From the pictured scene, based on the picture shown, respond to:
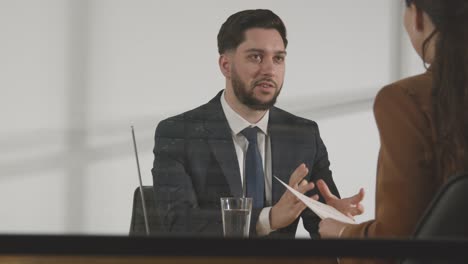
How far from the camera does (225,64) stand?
441cm

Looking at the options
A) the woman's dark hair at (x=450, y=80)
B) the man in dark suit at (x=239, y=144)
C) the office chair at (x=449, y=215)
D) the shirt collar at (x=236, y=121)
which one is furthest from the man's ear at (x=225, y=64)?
the office chair at (x=449, y=215)

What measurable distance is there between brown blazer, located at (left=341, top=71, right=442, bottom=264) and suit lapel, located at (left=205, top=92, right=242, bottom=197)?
2.96 meters

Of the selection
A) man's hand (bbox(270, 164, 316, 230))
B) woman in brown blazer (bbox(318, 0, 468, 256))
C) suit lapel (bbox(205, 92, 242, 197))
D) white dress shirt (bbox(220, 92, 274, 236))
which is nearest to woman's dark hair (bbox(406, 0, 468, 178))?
woman in brown blazer (bbox(318, 0, 468, 256))

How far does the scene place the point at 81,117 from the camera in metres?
4.47

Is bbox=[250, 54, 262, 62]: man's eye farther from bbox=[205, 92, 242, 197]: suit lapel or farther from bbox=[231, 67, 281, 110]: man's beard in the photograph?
bbox=[205, 92, 242, 197]: suit lapel

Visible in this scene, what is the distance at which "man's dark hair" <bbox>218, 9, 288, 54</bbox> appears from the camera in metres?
4.56

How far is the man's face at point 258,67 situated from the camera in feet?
13.9

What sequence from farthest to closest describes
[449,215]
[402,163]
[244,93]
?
[244,93]
[402,163]
[449,215]

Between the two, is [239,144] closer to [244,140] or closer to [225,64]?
[244,140]

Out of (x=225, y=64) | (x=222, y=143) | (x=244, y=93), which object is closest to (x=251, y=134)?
(x=222, y=143)

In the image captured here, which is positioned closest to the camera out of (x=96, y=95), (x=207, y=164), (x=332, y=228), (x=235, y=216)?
(x=332, y=228)

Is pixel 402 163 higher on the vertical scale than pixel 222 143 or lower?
higher

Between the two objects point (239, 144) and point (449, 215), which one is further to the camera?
point (239, 144)

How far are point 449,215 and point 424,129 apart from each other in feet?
1.60
